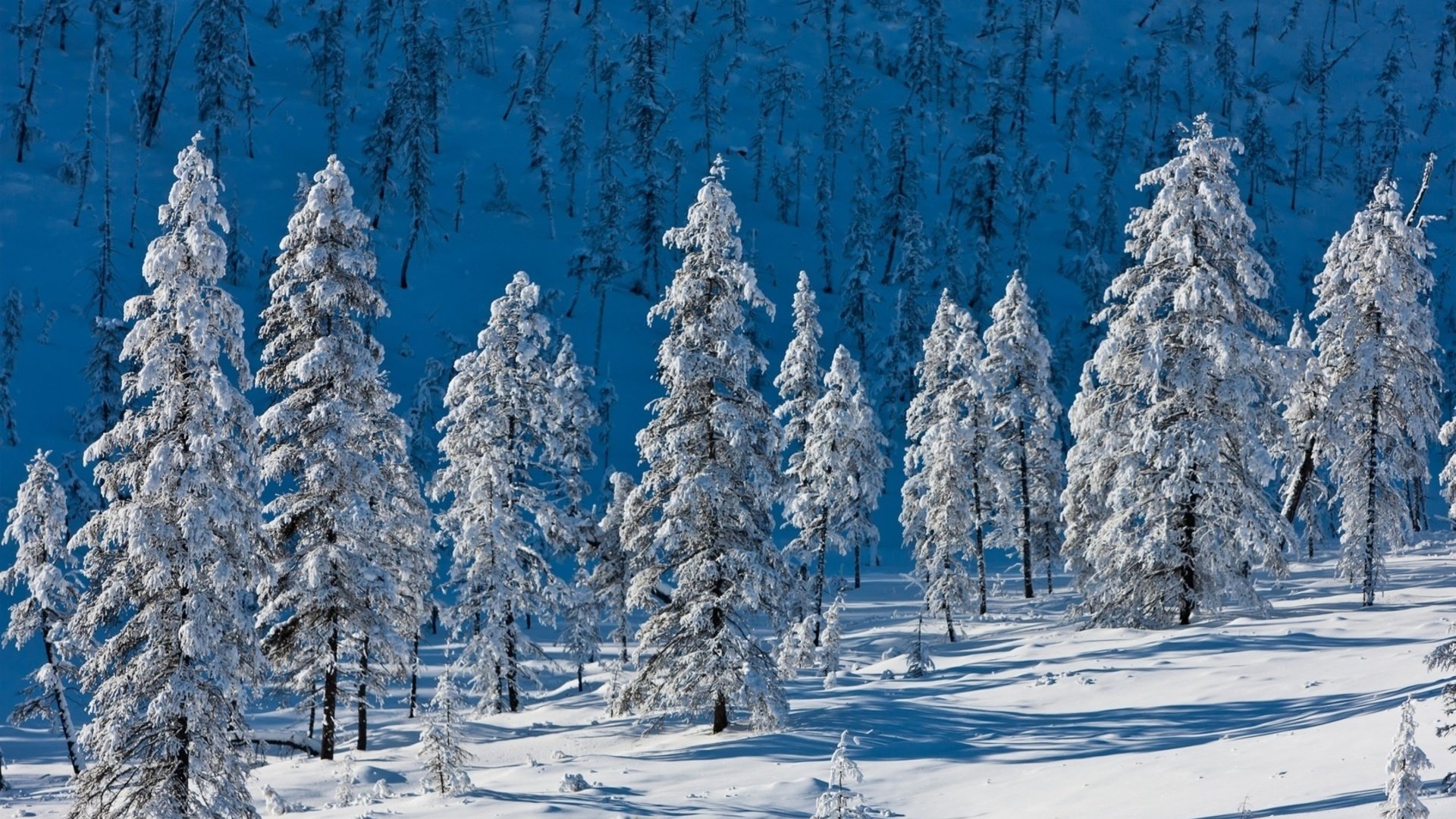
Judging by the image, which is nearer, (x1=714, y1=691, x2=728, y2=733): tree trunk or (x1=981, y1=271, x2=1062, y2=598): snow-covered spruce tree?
(x1=714, y1=691, x2=728, y2=733): tree trunk

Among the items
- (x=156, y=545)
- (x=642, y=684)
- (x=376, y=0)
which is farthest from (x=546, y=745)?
(x=376, y=0)

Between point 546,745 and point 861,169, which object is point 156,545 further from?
point 861,169

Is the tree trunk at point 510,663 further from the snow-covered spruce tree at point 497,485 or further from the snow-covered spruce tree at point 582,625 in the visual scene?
the snow-covered spruce tree at point 582,625

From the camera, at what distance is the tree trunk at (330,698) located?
84.5 feet

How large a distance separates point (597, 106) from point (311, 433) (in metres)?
100.0

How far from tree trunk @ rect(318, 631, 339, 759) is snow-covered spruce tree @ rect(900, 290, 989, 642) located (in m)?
22.2

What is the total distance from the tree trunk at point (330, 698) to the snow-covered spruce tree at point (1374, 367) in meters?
26.7

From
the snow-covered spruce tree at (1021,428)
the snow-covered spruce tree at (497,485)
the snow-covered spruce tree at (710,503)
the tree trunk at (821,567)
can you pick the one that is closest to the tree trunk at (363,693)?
the snow-covered spruce tree at (497,485)

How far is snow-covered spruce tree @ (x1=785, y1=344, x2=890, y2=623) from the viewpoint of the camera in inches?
1693

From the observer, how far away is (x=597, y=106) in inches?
4717

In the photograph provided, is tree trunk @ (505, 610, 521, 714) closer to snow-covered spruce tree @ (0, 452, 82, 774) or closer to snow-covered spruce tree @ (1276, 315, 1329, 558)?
snow-covered spruce tree @ (0, 452, 82, 774)

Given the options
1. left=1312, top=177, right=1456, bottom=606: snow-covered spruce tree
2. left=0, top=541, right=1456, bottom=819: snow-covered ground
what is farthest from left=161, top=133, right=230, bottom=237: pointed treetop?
left=1312, top=177, right=1456, bottom=606: snow-covered spruce tree

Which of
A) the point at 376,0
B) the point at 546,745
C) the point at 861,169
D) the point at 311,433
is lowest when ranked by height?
the point at 546,745

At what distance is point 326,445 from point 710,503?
27.4 feet
